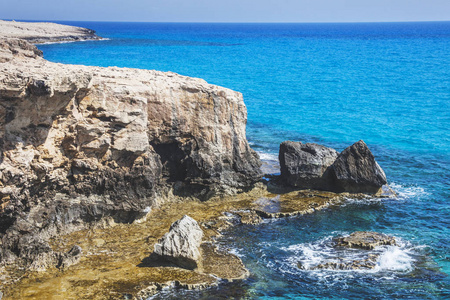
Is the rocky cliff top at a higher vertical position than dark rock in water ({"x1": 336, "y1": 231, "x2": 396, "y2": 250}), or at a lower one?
higher

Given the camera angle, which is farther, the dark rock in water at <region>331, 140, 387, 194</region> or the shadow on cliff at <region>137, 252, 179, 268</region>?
the dark rock in water at <region>331, 140, 387, 194</region>

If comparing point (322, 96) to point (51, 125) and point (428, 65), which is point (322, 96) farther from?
point (51, 125)

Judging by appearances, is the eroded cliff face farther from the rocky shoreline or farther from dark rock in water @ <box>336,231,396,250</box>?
dark rock in water @ <box>336,231,396,250</box>

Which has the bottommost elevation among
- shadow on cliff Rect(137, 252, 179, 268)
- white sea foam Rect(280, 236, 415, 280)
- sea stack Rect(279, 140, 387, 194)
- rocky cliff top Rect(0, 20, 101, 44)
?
white sea foam Rect(280, 236, 415, 280)

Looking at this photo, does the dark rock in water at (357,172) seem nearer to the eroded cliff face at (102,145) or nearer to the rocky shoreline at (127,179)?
the rocky shoreline at (127,179)

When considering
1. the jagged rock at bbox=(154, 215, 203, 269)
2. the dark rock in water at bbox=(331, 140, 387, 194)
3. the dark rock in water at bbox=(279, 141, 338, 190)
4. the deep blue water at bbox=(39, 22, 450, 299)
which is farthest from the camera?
the dark rock in water at bbox=(279, 141, 338, 190)

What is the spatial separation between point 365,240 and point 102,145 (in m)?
11.8

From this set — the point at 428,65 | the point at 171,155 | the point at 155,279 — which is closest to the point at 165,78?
the point at 171,155

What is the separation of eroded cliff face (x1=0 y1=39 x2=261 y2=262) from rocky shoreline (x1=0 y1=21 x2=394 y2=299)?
0.15 feet

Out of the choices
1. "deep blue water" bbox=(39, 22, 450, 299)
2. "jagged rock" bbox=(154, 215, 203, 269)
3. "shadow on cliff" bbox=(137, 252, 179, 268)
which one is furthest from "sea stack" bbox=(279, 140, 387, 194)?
"shadow on cliff" bbox=(137, 252, 179, 268)

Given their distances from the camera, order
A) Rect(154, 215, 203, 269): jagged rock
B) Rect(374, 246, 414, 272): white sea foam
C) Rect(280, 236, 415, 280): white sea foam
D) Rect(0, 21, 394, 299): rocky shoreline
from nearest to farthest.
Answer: Rect(0, 21, 394, 299): rocky shoreline < Rect(154, 215, 203, 269): jagged rock < Rect(280, 236, 415, 280): white sea foam < Rect(374, 246, 414, 272): white sea foam

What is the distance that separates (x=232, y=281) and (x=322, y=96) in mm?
47966

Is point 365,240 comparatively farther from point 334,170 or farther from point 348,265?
point 334,170

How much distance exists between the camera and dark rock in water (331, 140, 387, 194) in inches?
1065
